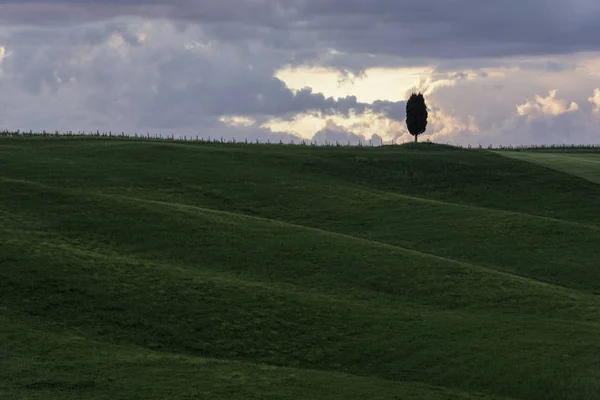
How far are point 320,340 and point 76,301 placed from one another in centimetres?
1188

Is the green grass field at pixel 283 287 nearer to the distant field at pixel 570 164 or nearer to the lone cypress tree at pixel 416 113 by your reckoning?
the distant field at pixel 570 164

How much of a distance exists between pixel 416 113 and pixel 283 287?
74875 mm

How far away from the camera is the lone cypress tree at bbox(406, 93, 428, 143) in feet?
395

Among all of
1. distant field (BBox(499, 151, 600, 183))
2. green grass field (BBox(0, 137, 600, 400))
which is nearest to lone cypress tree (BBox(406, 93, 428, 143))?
distant field (BBox(499, 151, 600, 183))

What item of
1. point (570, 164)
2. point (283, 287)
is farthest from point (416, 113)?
point (283, 287)

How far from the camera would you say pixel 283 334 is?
140 feet

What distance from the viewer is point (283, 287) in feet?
160

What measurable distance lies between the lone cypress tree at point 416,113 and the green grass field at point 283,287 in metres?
39.7

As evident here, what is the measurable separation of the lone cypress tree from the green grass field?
39.7 m

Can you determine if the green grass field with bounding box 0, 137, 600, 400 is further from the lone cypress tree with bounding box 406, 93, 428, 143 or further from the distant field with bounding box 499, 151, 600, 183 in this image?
the lone cypress tree with bounding box 406, 93, 428, 143

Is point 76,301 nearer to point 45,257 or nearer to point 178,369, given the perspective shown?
point 45,257

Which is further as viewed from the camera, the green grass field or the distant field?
the distant field

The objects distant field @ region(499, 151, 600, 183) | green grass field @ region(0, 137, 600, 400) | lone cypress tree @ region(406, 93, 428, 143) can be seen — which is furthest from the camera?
lone cypress tree @ region(406, 93, 428, 143)

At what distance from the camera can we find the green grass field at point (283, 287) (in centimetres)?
3794
